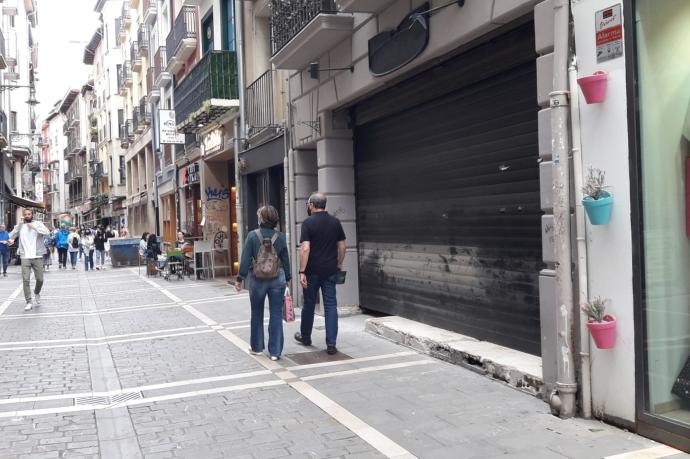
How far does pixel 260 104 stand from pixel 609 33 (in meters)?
10.3

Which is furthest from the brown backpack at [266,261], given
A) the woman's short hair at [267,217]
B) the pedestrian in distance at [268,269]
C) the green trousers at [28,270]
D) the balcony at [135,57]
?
the balcony at [135,57]

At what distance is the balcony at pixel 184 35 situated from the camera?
19656 mm

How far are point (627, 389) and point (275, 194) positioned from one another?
10.4m

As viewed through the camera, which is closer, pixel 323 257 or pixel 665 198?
pixel 665 198

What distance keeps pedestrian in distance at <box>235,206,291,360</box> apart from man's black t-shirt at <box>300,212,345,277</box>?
309mm

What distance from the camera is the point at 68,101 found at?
67.9 metres

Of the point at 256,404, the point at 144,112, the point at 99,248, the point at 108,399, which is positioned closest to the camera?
the point at 256,404

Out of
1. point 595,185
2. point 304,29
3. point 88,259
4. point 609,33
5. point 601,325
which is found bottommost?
point 88,259

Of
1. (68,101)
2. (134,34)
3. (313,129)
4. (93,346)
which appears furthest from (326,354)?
(68,101)

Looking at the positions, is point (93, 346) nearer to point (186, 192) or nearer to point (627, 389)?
point (627, 389)

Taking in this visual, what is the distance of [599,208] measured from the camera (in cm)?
448

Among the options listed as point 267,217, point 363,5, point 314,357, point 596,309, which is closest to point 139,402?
point 314,357

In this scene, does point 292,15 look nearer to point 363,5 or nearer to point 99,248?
point 363,5

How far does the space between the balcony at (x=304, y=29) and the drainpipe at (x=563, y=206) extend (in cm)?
464
